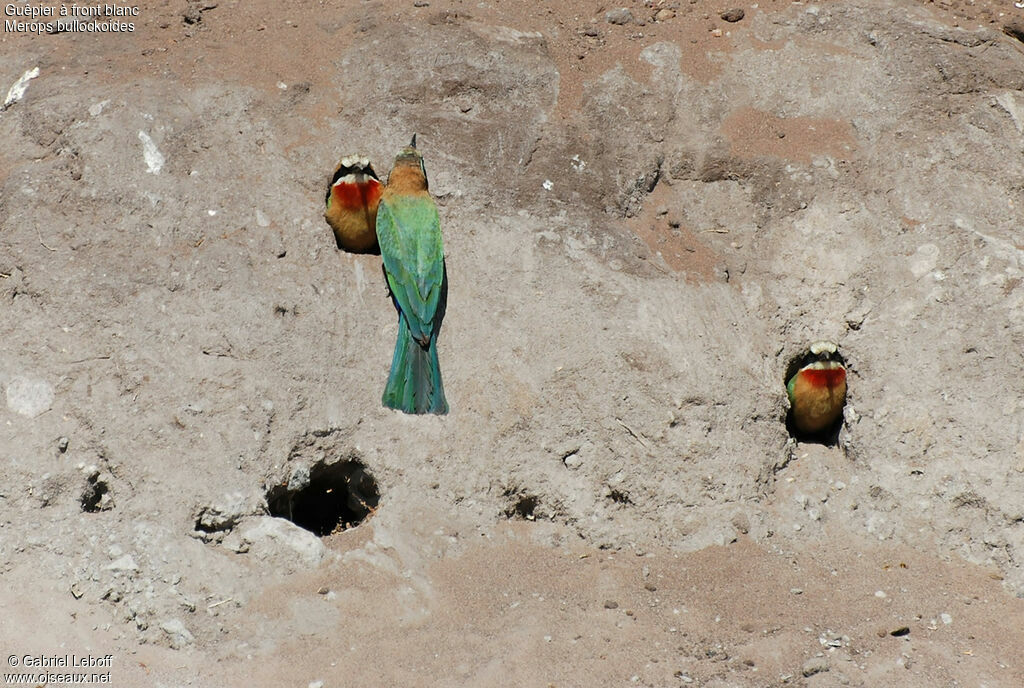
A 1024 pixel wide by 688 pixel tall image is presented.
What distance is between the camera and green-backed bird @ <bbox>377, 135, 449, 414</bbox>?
4.69m

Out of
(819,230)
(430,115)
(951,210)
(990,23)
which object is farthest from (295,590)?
(990,23)

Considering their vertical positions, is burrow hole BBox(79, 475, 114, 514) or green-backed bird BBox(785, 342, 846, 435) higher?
green-backed bird BBox(785, 342, 846, 435)

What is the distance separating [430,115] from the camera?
5438 millimetres

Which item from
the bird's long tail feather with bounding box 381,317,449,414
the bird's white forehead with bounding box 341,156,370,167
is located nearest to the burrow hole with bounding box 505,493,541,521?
the bird's long tail feather with bounding box 381,317,449,414

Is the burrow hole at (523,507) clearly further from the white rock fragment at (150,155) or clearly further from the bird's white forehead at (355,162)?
the white rock fragment at (150,155)

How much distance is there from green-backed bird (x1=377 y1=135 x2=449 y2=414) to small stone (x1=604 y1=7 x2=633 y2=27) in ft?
5.14

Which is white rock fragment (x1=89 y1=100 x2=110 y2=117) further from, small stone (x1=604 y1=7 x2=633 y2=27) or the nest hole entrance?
small stone (x1=604 y1=7 x2=633 y2=27)

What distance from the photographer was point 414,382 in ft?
15.4

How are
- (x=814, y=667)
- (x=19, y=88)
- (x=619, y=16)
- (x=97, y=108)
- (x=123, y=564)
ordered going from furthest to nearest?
(x=619, y=16)
(x=19, y=88)
(x=97, y=108)
(x=123, y=564)
(x=814, y=667)

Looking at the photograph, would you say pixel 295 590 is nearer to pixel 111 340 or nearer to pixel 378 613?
pixel 378 613

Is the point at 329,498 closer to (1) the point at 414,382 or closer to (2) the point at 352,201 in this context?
(1) the point at 414,382

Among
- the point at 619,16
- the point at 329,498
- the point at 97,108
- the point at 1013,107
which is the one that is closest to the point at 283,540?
the point at 329,498

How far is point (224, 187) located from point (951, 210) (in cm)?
365

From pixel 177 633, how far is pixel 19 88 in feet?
10.3
